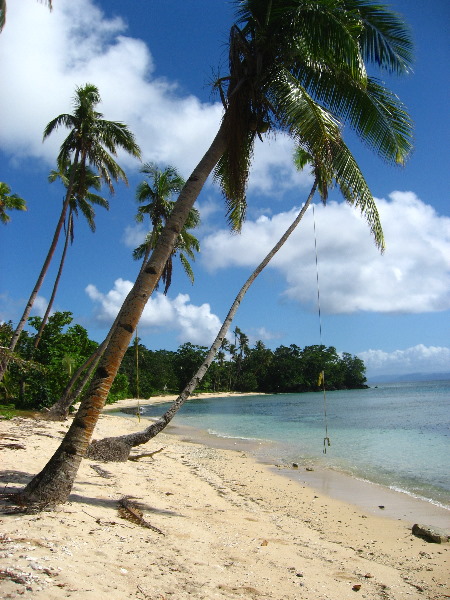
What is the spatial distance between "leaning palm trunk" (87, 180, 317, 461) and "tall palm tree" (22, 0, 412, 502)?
172 centimetres

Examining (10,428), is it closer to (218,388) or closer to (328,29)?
(328,29)

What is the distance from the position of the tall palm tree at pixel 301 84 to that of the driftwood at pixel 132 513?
9.29 ft

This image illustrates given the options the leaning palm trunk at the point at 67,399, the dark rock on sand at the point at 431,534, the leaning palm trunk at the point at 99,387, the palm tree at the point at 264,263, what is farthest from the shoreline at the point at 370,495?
the leaning palm trunk at the point at 67,399

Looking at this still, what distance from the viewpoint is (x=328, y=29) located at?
23.4 ft

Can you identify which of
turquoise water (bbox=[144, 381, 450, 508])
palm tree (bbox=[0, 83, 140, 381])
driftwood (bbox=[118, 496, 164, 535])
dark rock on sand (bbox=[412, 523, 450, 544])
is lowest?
turquoise water (bbox=[144, 381, 450, 508])

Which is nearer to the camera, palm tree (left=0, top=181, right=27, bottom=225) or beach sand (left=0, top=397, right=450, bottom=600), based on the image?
beach sand (left=0, top=397, right=450, bottom=600)

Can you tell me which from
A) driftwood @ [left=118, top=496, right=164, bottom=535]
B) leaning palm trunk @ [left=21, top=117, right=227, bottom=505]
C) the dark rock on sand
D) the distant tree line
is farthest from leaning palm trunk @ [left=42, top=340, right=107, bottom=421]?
the dark rock on sand

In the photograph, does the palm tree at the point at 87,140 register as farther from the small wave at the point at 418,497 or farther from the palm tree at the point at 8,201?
the small wave at the point at 418,497

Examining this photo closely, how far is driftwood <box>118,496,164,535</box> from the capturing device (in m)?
5.41

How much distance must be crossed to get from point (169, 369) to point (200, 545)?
68.8 metres

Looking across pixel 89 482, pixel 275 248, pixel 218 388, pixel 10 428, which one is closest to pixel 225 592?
pixel 89 482

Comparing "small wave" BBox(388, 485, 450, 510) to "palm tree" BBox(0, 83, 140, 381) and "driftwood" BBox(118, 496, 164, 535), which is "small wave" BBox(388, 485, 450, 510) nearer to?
"driftwood" BBox(118, 496, 164, 535)

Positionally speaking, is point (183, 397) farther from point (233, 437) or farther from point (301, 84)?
point (233, 437)

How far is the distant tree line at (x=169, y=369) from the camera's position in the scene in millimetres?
19641
